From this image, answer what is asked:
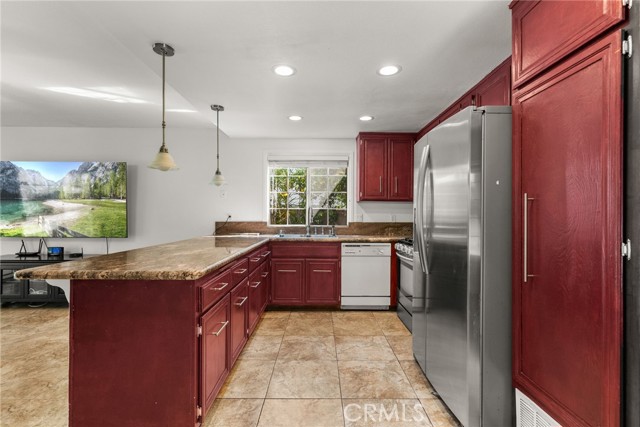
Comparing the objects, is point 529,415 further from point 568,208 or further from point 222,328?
point 222,328

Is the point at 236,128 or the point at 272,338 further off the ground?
the point at 236,128

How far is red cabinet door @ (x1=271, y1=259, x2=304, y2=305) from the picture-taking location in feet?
12.6

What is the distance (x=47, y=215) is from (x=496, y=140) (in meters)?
5.51

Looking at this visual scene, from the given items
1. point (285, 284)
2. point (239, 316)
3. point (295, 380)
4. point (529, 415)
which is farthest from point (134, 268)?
point (285, 284)

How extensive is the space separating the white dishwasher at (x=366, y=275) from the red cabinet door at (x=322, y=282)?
0.33 ft

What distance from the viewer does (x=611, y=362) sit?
102cm

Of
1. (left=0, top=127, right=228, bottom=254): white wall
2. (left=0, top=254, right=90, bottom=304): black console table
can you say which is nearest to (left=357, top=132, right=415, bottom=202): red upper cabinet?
(left=0, top=127, right=228, bottom=254): white wall

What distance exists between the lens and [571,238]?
46.8 inches

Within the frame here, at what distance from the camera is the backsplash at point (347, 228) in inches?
178

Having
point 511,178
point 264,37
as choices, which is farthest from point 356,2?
point 511,178

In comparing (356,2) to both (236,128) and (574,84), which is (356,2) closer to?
(574,84)

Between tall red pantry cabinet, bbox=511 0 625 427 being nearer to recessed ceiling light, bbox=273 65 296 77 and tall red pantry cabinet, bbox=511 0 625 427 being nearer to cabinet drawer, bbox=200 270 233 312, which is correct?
recessed ceiling light, bbox=273 65 296 77

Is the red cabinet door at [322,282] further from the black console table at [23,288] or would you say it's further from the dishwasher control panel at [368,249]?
the black console table at [23,288]

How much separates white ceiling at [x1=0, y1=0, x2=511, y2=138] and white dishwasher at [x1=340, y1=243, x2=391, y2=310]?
1.62 metres
